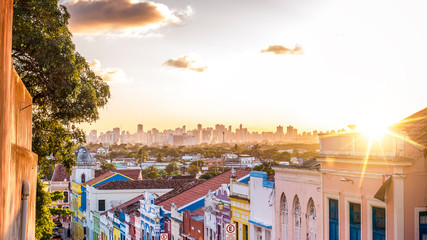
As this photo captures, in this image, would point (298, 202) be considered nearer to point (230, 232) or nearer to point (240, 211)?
point (230, 232)

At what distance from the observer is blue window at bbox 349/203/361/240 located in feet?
59.8

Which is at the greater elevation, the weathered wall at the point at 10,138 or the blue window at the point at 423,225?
the weathered wall at the point at 10,138

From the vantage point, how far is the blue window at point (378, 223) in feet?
55.7

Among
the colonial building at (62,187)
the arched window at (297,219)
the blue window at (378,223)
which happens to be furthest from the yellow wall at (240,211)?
the colonial building at (62,187)

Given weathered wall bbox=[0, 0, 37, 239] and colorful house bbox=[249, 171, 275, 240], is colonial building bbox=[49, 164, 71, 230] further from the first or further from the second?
weathered wall bbox=[0, 0, 37, 239]

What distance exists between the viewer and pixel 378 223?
17.2 meters

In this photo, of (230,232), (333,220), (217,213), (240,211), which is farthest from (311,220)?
(217,213)

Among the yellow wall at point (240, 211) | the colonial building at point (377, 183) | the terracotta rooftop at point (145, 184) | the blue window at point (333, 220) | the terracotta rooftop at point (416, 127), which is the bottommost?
the terracotta rooftop at point (145, 184)

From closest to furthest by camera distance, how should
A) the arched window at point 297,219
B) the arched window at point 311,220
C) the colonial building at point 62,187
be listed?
the arched window at point 311,220 < the arched window at point 297,219 < the colonial building at point 62,187

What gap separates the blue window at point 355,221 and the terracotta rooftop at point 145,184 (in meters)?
45.7

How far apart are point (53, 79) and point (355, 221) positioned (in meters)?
10.8

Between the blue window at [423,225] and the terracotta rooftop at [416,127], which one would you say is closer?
the blue window at [423,225]

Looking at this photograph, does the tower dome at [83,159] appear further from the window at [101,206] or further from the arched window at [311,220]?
the arched window at [311,220]

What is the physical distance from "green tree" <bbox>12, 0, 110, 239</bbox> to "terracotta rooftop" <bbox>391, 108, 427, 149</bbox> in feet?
34.4
